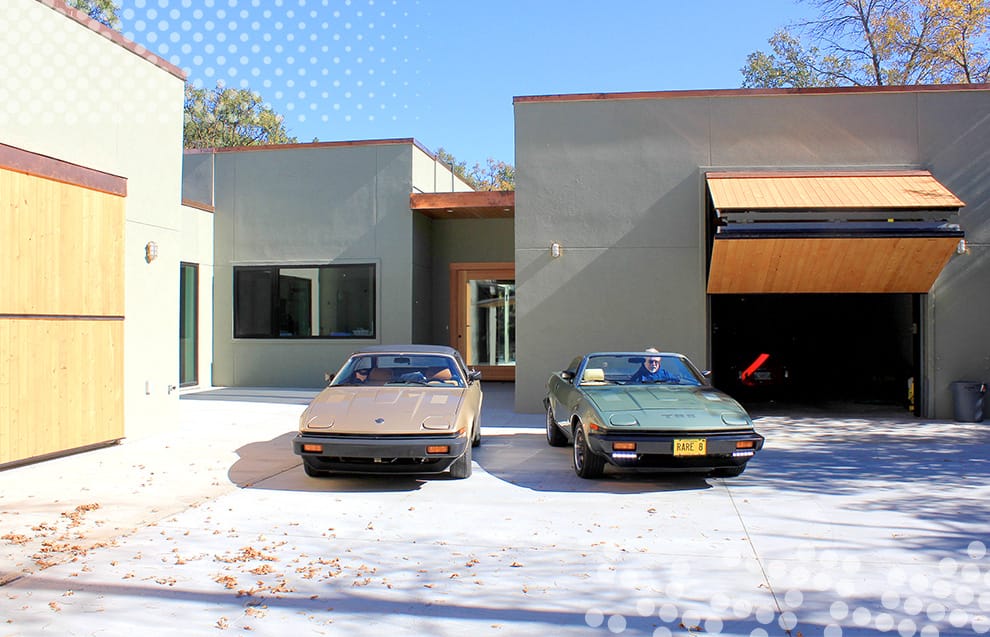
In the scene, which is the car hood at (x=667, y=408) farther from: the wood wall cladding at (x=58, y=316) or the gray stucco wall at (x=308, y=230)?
the gray stucco wall at (x=308, y=230)

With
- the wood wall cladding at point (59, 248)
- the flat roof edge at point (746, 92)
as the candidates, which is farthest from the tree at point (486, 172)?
the wood wall cladding at point (59, 248)

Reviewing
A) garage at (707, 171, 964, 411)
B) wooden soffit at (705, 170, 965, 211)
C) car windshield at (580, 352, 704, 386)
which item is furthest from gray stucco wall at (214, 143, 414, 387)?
car windshield at (580, 352, 704, 386)

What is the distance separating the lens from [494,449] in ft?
31.1

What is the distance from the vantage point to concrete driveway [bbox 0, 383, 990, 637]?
4039 millimetres

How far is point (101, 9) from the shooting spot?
29.5 meters

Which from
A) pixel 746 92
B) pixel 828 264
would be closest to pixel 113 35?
pixel 746 92

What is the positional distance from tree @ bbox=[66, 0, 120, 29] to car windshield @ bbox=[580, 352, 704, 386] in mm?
28293

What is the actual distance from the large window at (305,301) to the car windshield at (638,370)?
8632 mm

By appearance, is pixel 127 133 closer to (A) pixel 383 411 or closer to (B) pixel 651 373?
(A) pixel 383 411

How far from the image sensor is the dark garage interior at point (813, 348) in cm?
1617

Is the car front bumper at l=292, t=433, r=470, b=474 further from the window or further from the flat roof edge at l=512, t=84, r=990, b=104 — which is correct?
the window

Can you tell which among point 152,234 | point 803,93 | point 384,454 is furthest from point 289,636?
point 803,93

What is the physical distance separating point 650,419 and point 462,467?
6.13ft

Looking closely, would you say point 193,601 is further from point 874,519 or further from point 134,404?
point 134,404
